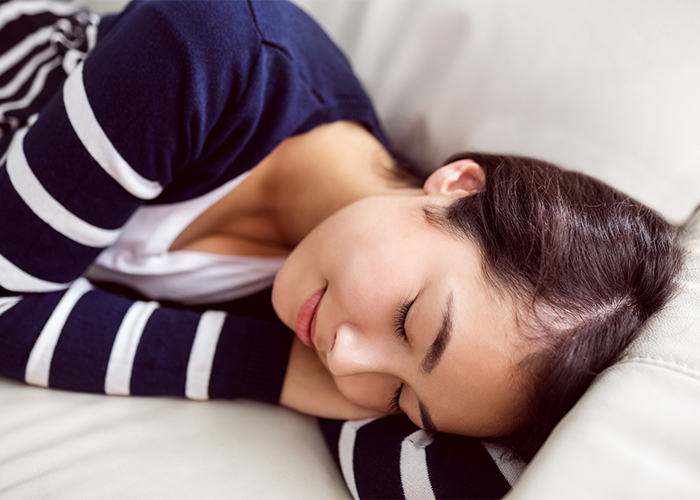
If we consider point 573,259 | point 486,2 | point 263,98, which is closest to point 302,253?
point 263,98

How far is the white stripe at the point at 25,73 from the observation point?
97 centimetres

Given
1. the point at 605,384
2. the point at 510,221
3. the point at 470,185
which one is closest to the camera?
the point at 605,384

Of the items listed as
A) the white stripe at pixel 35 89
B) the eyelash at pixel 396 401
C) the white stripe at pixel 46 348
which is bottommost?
the white stripe at pixel 46 348

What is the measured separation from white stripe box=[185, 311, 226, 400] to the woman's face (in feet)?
0.49

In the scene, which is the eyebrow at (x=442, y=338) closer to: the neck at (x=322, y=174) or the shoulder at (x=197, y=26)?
the neck at (x=322, y=174)

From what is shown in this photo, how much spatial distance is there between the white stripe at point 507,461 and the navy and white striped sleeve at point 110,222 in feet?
1.05

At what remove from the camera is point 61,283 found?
750 mm

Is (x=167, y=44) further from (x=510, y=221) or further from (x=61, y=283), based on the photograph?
(x=510, y=221)

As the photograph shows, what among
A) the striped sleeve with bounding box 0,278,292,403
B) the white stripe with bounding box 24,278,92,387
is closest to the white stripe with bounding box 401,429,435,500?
the striped sleeve with bounding box 0,278,292,403

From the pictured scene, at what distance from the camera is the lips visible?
0.68 metres

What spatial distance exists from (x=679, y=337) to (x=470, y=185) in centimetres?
32

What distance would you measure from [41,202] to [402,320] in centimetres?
49

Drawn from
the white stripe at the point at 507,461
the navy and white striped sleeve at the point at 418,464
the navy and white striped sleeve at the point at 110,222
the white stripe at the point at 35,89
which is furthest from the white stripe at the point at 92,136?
the white stripe at the point at 507,461

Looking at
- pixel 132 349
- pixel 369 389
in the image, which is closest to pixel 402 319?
pixel 369 389
